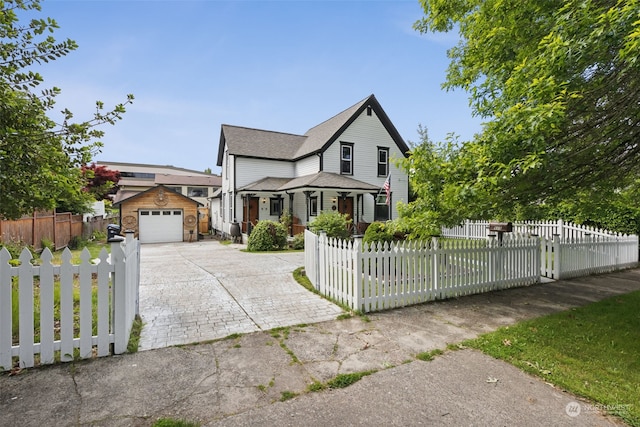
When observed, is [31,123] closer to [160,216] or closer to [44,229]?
[44,229]

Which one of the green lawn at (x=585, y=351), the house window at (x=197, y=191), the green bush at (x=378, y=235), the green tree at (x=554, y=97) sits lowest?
the green lawn at (x=585, y=351)

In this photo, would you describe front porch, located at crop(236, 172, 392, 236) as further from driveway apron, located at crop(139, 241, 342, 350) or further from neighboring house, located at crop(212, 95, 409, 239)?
driveway apron, located at crop(139, 241, 342, 350)

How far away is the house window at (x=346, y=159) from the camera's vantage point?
18.8m

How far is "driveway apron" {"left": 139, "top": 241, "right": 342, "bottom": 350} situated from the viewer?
441 cm

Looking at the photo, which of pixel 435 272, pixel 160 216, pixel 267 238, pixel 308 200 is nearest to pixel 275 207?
pixel 308 200

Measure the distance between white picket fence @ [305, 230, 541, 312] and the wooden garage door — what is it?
52.4 ft

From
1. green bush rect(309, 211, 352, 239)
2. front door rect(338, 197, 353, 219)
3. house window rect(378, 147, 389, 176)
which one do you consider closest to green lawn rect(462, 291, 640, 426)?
green bush rect(309, 211, 352, 239)

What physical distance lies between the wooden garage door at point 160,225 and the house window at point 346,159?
38.0 feet

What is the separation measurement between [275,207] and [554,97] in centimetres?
1702

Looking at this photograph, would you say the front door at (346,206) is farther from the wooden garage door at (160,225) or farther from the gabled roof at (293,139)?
the wooden garage door at (160,225)

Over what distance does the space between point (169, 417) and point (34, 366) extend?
205cm

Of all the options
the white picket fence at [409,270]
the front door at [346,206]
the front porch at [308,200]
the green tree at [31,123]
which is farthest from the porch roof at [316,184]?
the green tree at [31,123]

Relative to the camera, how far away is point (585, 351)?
3793 millimetres

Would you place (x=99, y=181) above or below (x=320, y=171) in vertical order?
above
